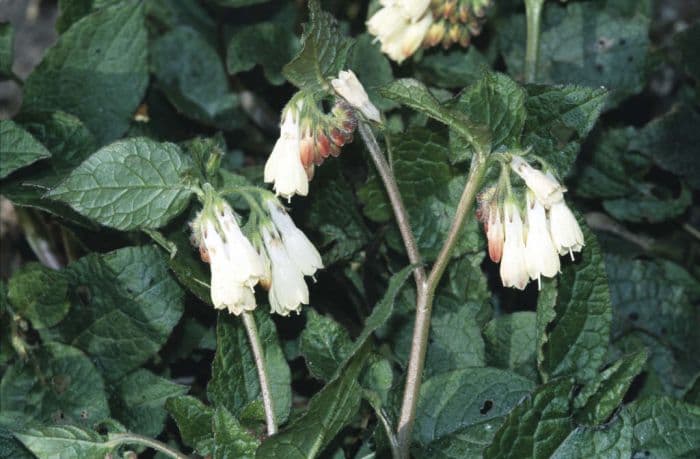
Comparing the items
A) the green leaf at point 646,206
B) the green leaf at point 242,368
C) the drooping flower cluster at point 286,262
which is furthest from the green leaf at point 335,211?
the green leaf at point 646,206

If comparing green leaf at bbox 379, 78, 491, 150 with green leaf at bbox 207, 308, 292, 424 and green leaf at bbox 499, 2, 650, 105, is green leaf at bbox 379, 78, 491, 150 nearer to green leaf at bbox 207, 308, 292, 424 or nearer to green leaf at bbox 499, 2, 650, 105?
green leaf at bbox 207, 308, 292, 424

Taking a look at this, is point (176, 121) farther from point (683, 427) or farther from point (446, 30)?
point (683, 427)

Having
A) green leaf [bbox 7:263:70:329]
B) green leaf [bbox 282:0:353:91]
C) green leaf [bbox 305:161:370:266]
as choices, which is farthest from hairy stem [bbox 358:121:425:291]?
green leaf [bbox 7:263:70:329]

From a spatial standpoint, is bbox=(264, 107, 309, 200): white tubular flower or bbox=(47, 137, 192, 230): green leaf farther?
bbox=(47, 137, 192, 230): green leaf

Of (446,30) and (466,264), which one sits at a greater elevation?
(446,30)

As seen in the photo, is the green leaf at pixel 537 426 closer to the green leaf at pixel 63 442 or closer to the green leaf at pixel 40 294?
the green leaf at pixel 63 442

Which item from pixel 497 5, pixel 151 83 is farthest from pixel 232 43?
pixel 497 5

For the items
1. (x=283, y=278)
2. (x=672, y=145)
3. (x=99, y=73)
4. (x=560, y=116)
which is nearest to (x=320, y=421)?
(x=283, y=278)
